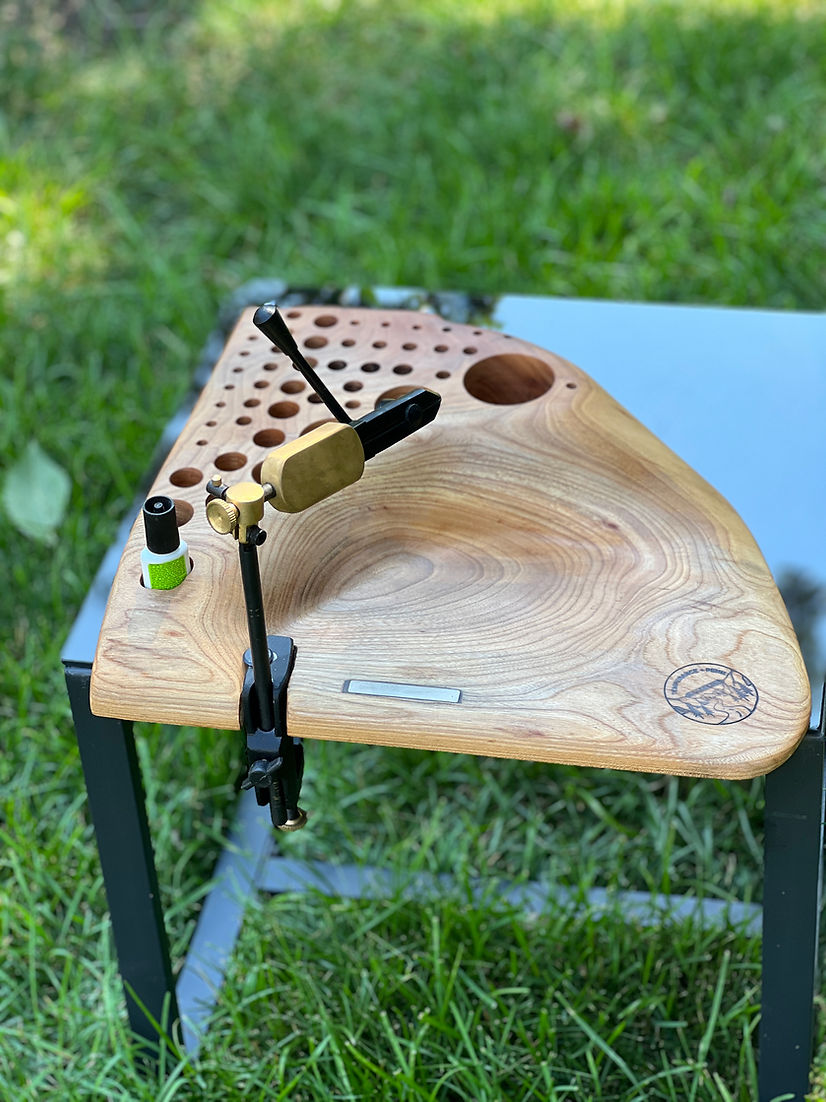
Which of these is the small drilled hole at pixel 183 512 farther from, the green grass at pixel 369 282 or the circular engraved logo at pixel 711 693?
the green grass at pixel 369 282

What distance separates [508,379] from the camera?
162 cm

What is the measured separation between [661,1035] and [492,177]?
79.8 inches

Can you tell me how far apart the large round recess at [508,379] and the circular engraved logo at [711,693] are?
19.3 inches

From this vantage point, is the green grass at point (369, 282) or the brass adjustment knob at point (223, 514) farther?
the green grass at point (369, 282)

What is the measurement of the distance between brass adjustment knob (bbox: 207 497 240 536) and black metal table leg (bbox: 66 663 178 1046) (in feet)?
1.16

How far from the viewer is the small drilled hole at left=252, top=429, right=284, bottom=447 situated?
1.47 meters

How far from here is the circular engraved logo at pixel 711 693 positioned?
1.17 meters

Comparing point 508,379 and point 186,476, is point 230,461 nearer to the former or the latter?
point 186,476

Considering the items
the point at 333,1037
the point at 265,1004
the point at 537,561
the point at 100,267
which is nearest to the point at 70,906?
the point at 265,1004

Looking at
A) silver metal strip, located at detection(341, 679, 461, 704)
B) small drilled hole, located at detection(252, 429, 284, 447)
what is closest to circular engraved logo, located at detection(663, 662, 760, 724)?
silver metal strip, located at detection(341, 679, 461, 704)

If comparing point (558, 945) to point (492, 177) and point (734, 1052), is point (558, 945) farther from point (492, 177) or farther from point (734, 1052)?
point (492, 177)

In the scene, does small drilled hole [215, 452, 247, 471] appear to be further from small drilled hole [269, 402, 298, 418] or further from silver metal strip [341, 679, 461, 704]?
silver metal strip [341, 679, 461, 704]

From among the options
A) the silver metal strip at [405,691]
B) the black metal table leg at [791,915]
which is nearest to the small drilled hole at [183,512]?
the silver metal strip at [405,691]

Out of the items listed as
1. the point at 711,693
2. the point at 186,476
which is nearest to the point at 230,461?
the point at 186,476
